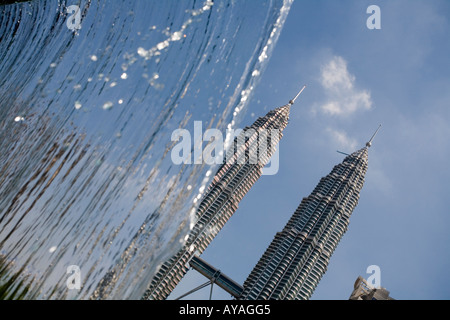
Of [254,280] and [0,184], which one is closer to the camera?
[0,184]

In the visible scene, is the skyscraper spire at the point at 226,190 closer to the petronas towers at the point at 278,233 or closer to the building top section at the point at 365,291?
the petronas towers at the point at 278,233

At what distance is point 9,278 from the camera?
20.0 meters

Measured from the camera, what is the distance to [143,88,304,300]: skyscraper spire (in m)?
112

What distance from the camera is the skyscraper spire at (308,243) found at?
366 feet

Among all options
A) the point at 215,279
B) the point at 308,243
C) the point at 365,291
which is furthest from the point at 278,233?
the point at 365,291

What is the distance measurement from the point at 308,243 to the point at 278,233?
1272 cm

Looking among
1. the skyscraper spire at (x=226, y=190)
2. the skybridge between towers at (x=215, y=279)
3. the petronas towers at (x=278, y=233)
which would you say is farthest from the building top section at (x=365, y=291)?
the skyscraper spire at (x=226, y=190)

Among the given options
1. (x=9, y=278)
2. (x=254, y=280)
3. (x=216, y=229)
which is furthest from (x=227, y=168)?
(x=9, y=278)

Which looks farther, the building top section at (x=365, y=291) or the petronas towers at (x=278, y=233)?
the petronas towers at (x=278, y=233)

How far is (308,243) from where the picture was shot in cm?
11919
